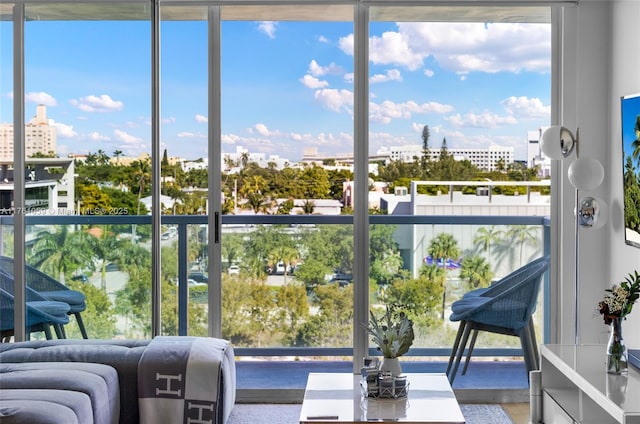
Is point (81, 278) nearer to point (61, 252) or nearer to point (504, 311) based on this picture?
point (61, 252)

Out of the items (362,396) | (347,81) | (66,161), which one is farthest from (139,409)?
(347,81)

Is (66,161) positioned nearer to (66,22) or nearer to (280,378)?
(66,22)

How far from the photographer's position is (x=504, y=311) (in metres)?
4.86

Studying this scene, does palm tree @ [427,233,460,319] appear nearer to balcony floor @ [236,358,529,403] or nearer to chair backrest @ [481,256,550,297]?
chair backrest @ [481,256,550,297]

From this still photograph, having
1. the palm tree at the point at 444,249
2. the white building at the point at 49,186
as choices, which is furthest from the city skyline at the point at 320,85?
the palm tree at the point at 444,249

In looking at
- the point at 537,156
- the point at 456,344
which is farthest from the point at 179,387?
the point at 537,156

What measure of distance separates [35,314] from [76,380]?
161cm

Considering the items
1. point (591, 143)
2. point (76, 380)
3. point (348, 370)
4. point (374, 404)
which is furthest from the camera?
point (348, 370)

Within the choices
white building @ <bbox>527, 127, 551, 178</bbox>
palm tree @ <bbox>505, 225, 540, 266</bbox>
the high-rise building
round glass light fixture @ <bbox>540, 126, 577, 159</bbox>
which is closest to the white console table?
palm tree @ <bbox>505, 225, 540, 266</bbox>

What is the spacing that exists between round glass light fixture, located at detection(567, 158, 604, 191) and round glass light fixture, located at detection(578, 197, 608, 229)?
0.14 metres

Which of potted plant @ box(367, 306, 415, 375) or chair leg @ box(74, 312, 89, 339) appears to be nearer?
potted plant @ box(367, 306, 415, 375)

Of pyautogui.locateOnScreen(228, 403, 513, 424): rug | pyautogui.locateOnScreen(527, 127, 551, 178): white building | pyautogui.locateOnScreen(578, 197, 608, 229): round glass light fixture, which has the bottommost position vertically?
pyautogui.locateOnScreen(228, 403, 513, 424): rug

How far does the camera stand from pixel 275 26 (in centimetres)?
489

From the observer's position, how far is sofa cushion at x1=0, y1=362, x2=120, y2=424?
10.8 feet
